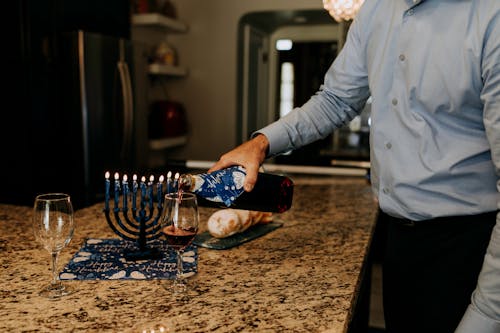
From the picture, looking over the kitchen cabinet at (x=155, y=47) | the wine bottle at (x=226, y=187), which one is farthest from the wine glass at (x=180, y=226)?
the kitchen cabinet at (x=155, y=47)

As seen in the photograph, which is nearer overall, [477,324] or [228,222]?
[477,324]

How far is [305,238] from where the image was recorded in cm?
169

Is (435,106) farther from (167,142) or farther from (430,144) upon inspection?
(167,142)

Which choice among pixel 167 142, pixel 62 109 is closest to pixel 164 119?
pixel 167 142

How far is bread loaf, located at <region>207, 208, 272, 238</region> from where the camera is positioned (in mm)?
1588

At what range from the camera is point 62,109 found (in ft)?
12.5

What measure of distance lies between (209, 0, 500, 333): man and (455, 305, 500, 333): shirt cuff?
0.17 m

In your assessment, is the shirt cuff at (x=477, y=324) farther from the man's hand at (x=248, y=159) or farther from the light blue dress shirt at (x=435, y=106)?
the man's hand at (x=248, y=159)

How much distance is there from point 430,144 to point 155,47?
4.23m

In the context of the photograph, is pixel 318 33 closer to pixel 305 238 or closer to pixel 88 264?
pixel 305 238

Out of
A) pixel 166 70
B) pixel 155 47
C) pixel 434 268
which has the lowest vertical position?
pixel 434 268

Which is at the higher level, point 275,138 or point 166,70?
point 166,70

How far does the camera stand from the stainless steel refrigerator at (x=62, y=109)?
360 cm

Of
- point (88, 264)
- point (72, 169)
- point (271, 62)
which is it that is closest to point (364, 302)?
point (88, 264)
